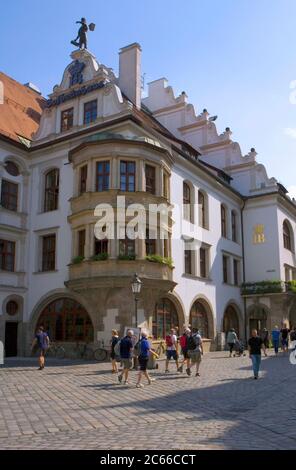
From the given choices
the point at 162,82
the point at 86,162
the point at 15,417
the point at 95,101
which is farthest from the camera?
the point at 162,82

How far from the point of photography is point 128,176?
26.3m

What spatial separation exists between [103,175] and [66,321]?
8.08 metres

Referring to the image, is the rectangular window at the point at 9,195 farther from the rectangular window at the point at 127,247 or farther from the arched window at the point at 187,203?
the arched window at the point at 187,203

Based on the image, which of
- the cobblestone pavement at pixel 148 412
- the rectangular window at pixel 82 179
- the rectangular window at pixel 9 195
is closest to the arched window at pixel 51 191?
the rectangular window at pixel 9 195

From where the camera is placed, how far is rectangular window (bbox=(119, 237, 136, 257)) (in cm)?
2495

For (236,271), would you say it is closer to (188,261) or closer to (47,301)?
(188,261)

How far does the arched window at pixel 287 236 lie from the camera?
137ft

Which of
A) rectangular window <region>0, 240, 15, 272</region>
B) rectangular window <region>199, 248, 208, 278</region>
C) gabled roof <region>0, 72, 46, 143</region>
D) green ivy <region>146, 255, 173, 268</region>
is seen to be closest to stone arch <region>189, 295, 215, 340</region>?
rectangular window <region>199, 248, 208, 278</region>

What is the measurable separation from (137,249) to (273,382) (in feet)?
36.0

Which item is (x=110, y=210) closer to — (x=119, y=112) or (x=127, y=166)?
(x=127, y=166)

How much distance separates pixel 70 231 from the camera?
2759 centimetres

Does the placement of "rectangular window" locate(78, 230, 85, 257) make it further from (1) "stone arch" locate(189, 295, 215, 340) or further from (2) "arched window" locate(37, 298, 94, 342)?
(1) "stone arch" locate(189, 295, 215, 340)

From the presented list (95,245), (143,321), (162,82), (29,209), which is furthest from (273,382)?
(162,82)

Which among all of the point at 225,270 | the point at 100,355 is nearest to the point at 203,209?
the point at 225,270
